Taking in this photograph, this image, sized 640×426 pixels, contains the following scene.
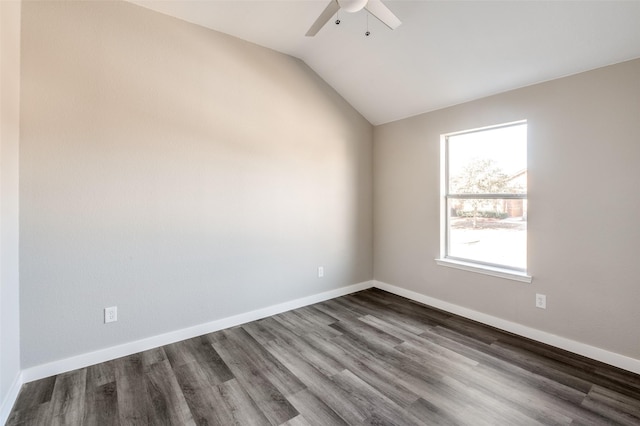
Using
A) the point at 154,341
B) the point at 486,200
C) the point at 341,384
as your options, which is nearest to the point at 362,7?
the point at 486,200

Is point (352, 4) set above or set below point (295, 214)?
above

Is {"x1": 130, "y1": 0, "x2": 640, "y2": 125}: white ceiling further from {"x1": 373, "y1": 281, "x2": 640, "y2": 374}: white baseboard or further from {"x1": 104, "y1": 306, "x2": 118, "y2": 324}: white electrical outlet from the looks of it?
{"x1": 104, "y1": 306, "x2": 118, "y2": 324}: white electrical outlet

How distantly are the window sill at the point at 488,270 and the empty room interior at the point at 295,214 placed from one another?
26 millimetres

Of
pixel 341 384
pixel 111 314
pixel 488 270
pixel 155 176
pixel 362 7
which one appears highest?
pixel 362 7

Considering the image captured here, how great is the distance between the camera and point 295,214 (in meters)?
3.40

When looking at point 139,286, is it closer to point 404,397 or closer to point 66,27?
point 66,27

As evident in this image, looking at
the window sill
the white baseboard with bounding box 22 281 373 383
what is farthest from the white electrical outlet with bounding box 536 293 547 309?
the white baseboard with bounding box 22 281 373 383

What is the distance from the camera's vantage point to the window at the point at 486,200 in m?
2.83

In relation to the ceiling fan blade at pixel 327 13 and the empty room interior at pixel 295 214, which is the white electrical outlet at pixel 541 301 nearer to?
the empty room interior at pixel 295 214

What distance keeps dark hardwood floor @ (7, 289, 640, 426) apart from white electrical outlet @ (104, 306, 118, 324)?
A: 1.10ft

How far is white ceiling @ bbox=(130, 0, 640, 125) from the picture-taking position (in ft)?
6.81

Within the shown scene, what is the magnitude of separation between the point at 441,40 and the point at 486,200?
5.51 ft

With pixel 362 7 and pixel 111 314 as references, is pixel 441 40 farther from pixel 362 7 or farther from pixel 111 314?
pixel 111 314

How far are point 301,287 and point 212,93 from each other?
235 centimetres
